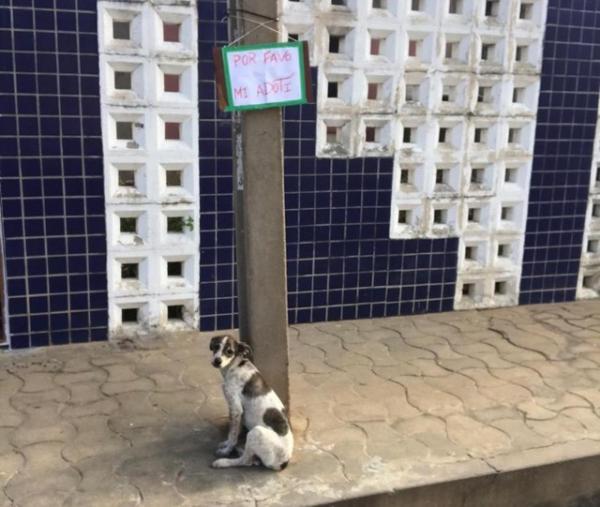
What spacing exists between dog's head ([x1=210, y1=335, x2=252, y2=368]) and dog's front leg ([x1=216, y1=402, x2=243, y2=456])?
0.21 m

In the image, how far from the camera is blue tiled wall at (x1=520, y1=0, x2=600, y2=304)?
5.32 meters

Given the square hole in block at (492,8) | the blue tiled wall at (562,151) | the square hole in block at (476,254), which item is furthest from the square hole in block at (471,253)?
the square hole in block at (492,8)

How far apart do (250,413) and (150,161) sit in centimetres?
212

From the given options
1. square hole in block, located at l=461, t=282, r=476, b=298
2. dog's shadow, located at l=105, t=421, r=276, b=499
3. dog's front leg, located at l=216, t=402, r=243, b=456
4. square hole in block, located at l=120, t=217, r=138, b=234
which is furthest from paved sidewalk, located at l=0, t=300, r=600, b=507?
square hole in block, located at l=120, t=217, r=138, b=234

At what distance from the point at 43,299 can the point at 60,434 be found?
129 cm

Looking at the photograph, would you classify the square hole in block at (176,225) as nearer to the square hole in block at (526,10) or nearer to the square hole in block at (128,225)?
the square hole in block at (128,225)

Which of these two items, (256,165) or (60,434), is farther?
(60,434)

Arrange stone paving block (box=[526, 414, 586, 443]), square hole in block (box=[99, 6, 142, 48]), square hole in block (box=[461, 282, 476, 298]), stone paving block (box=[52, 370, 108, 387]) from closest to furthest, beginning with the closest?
stone paving block (box=[526, 414, 586, 443])
stone paving block (box=[52, 370, 108, 387])
square hole in block (box=[99, 6, 142, 48])
square hole in block (box=[461, 282, 476, 298])

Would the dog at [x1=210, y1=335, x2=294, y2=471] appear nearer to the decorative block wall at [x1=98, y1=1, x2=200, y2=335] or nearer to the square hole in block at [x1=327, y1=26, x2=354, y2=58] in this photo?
the decorative block wall at [x1=98, y1=1, x2=200, y2=335]

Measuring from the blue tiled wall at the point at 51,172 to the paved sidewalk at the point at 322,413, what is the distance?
1.07 ft

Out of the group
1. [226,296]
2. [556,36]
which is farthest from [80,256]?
[556,36]

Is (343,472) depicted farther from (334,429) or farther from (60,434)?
(60,434)

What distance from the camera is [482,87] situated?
5.28m

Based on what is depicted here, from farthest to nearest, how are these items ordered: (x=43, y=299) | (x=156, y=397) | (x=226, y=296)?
1. (x=226, y=296)
2. (x=43, y=299)
3. (x=156, y=397)
